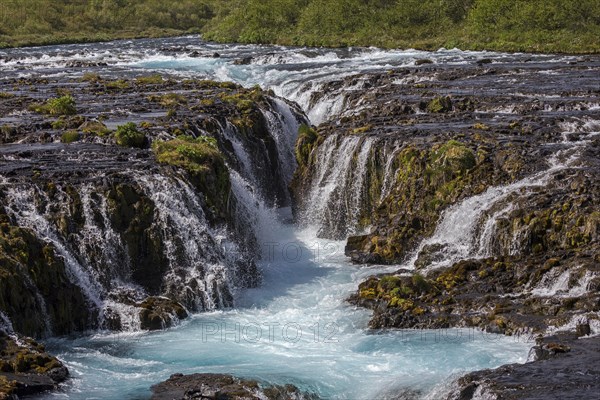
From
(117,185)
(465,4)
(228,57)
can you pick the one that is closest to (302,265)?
(117,185)

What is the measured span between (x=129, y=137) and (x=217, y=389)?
1659cm

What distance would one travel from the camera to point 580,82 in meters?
48.5

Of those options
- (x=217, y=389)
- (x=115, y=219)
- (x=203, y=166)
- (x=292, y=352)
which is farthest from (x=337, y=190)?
(x=217, y=389)

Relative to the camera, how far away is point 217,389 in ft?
67.0

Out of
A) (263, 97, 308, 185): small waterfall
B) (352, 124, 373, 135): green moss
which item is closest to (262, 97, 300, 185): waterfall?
(263, 97, 308, 185): small waterfall

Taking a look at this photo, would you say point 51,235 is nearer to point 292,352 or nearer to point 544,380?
point 292,352

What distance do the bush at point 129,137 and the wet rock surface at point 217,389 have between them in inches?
598

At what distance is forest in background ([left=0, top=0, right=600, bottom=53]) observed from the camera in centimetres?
7600

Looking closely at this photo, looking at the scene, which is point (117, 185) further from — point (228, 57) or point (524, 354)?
point (228, 57)

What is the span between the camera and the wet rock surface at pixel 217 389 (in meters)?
20.2

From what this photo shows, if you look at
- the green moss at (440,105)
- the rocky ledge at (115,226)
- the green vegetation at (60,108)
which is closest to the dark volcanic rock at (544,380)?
the rocky ledge at (115,226)

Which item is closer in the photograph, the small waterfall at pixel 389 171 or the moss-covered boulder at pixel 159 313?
the moss-covered boulder at pixel 159 313

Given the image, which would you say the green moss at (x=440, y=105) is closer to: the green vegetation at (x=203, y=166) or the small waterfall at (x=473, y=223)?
the small waterfall at (x=473, y=223)

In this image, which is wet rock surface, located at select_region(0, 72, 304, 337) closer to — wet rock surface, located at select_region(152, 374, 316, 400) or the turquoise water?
the turquoise water
